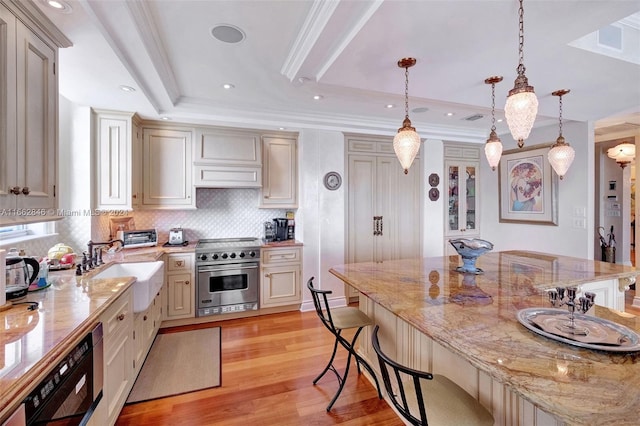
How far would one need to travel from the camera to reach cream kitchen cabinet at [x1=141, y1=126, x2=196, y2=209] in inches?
131

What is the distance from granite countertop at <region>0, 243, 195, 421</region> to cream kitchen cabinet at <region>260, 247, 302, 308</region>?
172 centimetres

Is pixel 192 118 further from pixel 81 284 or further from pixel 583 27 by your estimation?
pixel 583 27

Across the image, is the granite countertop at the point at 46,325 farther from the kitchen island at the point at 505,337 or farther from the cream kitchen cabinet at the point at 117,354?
the kitchen island at the point at 505,337

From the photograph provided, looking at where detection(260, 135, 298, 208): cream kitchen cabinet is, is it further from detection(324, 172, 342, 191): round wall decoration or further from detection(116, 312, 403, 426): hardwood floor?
detection(116, 312, 403, 426): hardwood floor

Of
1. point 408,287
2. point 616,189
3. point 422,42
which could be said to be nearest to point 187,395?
point 408,287

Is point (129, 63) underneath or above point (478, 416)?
above

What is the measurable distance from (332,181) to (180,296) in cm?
235

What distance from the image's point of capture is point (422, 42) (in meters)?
1.84

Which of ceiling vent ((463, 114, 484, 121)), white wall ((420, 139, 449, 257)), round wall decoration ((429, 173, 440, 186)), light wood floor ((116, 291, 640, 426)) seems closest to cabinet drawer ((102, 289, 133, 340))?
light wood floor ((116, 291, 640, 426))

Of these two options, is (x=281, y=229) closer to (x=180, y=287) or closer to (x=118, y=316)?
(x=180, y=287)

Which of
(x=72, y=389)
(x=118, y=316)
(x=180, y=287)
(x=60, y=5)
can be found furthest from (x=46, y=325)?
(x=180, y=287)

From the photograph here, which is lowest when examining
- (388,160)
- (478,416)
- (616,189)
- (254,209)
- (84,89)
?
(478,416)

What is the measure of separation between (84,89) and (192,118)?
3.52 ft

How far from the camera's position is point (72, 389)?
123 cm
